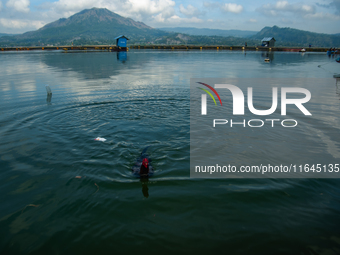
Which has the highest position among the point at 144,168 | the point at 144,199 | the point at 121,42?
the point at 121,42

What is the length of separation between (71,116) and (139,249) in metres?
11.0

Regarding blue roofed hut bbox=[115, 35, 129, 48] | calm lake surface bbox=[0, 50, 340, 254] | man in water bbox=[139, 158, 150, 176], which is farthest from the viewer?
blue roofed hut bbox=[115, 35, 129, 48]

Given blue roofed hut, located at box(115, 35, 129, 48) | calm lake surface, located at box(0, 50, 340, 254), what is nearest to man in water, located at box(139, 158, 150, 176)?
calm lake surface, located at box(0, 50, 340, 254)

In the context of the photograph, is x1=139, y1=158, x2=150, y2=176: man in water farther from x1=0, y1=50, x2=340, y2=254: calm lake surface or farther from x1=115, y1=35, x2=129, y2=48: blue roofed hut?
x1=115, y1=35, x2=129, y2=48: blue roofed hut

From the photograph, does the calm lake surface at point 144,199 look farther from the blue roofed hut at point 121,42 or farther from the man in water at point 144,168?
the blue roofed hut at point 121,42

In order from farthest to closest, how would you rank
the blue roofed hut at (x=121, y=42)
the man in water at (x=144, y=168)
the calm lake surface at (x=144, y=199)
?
1. the blue roofed hut at (x=121, y=42)
2. the man in water at (x=144, y=168)
3. the calm lake surface at (x=144, y=199)

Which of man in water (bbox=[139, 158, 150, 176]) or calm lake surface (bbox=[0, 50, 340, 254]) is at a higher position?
man in water (bbox=[139, 158, 150, 176])

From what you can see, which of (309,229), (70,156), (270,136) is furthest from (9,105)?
(309,229)

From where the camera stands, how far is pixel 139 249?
5.00m

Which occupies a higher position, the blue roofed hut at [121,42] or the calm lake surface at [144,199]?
the blue roofed hut at [121,42]

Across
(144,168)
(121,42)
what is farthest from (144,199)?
(121,42)

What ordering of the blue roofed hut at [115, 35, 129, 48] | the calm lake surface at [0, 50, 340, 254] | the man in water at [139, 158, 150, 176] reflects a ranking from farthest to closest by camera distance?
the blue roofed hut at [115, 35, 129, 48] → the man in water at [139, 158, 150, 176] → the calm lake surface at [0, 50, 340, 254]

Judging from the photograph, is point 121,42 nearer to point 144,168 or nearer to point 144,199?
point 144,168

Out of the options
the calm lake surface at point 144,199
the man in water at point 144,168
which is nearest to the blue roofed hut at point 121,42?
the calm lake surface at point 144,199
